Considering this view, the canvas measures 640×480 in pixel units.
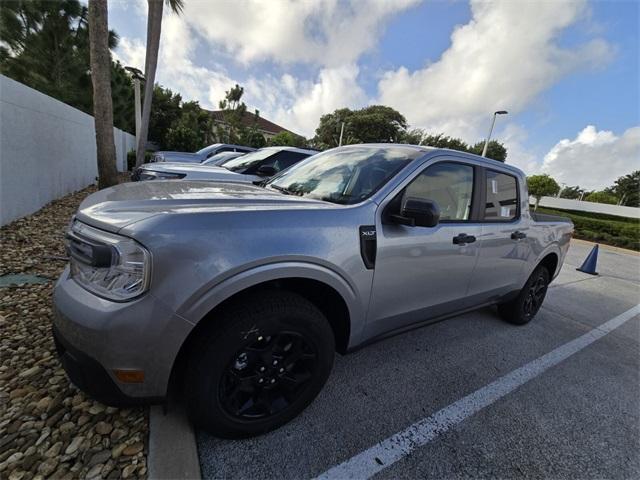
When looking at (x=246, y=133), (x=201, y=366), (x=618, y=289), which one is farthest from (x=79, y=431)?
(x=246, y=133)

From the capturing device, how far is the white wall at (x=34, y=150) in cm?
467

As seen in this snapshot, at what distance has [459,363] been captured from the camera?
285 centimetres

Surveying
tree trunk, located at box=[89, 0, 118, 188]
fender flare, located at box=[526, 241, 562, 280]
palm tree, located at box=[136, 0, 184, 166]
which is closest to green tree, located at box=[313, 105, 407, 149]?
palm tree, located at box=[136, 0, 184, 166]

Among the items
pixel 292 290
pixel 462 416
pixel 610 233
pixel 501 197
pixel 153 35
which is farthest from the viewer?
pixel 610 233

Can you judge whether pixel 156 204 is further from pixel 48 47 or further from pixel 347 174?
pixel 48 47

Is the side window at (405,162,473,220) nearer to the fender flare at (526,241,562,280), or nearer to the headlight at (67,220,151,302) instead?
the fender flare at (526,241,562,280)

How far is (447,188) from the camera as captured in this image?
2590mm

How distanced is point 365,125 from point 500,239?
152 feet

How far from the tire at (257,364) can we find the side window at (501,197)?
2.05 metres

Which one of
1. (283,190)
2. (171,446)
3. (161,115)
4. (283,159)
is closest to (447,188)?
(283,190)

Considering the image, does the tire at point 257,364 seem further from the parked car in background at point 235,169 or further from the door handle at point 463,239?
the parked car in background at point 235,169

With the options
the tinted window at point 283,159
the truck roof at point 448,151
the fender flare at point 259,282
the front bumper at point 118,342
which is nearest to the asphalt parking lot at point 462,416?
the front bumper at point 118,342

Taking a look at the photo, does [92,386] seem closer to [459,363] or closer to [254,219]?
[254,219]

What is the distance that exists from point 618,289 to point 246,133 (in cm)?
3378
